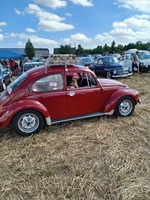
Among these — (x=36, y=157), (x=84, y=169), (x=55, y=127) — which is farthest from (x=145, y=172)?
(x=55, y=127)

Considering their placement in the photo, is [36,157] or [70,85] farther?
[70,85]

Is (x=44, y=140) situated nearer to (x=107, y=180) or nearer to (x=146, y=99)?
(x=107, y=180)

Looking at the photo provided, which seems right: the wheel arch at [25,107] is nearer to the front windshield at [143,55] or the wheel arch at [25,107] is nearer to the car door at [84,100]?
the car door at [84,100]

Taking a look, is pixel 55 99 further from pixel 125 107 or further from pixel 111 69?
pixel 111 69

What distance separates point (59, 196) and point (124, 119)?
10.2 ft

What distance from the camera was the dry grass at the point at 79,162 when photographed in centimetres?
264

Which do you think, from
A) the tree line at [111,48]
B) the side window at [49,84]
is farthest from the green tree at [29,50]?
the side window at [49,84]

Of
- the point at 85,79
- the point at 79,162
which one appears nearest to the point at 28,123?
the point at 79,162

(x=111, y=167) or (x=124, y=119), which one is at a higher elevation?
(x=124, y=119)

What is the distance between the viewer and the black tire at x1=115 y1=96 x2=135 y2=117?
5055mm

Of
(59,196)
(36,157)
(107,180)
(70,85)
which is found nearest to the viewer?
(59,196)

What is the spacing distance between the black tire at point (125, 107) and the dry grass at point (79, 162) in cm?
32

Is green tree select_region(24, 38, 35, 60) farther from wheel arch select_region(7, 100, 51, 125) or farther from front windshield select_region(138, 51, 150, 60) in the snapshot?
wheel arch select_region(7, 100, 51, 125)

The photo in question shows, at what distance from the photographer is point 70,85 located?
4684 millimetres
